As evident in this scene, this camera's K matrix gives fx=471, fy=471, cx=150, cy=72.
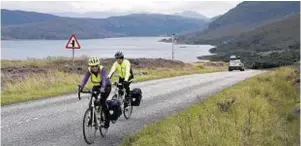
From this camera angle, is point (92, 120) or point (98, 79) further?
point (98, 79)

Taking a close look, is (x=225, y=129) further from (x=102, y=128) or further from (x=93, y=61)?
(x=93, y=61)

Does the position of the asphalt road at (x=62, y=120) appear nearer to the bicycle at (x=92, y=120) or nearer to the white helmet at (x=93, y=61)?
the bicycle at (x=92, y=120)

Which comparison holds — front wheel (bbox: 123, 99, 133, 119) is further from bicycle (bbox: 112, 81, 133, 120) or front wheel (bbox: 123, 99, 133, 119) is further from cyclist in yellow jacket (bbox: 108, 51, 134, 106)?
cyclist in yellow jacket (bbox: 108, 51, 134, 106)

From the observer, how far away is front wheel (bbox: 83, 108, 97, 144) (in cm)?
916

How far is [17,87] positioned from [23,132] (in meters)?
11.8

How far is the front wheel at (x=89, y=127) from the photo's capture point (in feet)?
30.1

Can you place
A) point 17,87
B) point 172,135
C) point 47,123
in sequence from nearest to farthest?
point 172,135, point 47,123, point 17,87

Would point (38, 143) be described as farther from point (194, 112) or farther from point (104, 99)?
point (194, 112)

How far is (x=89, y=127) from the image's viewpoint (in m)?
9.30

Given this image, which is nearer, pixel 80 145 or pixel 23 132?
pixel 80 145

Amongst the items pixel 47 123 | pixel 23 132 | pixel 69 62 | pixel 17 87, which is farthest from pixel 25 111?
pixel 69 62

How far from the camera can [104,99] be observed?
31.9 ft

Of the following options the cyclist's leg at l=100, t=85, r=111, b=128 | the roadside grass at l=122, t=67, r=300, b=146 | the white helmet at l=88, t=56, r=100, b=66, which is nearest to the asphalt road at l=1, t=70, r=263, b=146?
the cyclist's leg at l=100, t=85, r=111, b=128

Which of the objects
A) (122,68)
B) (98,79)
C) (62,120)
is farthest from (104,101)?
(62,120)
